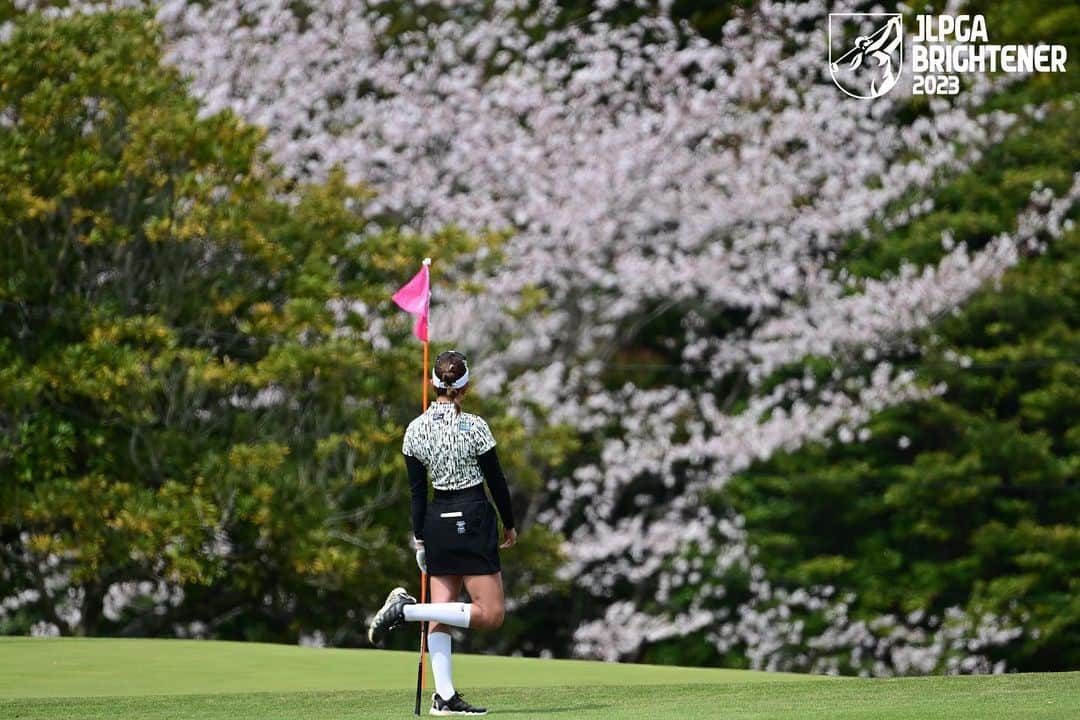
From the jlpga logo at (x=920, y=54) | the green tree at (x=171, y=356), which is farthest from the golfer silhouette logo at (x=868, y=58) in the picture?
the green tree at (x=171, y=356)

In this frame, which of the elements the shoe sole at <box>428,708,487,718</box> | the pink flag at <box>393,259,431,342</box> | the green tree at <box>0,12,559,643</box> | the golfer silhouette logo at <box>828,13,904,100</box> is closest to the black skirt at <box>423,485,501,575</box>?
the shoe sole at <box>428,708,487,718</box>

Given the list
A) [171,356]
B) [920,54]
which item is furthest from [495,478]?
[920,54]

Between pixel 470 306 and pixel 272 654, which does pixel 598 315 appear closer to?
pixel 470 306

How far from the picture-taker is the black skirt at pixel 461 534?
777 cm

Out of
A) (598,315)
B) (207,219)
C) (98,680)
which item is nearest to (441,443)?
(98,680)

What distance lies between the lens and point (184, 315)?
15.5 metres

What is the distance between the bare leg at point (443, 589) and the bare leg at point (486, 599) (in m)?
0.06

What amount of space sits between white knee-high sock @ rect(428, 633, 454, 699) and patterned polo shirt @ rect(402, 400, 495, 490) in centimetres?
61

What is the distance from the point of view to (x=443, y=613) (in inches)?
305

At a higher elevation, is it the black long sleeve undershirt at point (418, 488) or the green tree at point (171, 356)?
the black long sleeve undershirt at point (418, 488)

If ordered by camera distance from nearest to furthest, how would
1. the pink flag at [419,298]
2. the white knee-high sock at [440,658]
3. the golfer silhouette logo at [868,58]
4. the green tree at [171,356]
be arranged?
the white knee-high sock at [440,658] < the pink flag at [419,298] < the green tree at [171,356] < the golfer silhouette logo at [868,58]

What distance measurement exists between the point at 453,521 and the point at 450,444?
0.31m

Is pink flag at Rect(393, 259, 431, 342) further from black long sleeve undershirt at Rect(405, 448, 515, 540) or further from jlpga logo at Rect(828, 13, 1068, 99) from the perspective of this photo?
jlpga logo at Rect(828, 13, 1068, 99)

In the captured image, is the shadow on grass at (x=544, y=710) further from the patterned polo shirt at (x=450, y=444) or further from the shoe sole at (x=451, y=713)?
the patterned polo shirt at (x=450, y=444)
